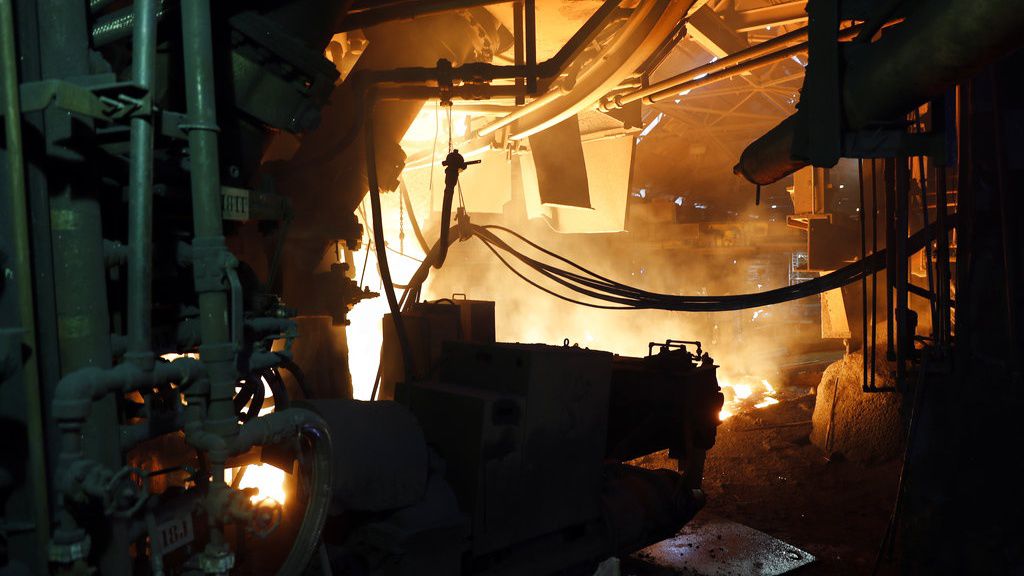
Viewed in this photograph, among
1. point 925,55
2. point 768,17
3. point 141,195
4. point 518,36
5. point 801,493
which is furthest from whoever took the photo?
point 801,493

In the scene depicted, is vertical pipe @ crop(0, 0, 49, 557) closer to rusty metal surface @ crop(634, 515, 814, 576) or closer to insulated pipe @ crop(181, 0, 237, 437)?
insulated pipe @ crop(181, 0, 237, 437)

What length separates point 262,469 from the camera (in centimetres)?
484

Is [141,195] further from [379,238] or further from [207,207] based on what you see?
[379,238]

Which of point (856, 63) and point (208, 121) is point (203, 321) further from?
point (856, 63)

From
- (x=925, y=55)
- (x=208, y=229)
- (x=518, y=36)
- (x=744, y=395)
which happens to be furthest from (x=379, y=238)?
(x=744, y=395)

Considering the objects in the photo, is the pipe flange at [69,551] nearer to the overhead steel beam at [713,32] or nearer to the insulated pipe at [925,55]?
the insulated pipe at [925,55]

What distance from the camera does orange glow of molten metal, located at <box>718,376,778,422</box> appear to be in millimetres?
11914

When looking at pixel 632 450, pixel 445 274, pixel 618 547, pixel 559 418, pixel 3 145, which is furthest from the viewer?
pixel 445 274

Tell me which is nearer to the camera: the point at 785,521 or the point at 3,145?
the point at 3,145

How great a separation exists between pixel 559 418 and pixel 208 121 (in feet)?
8.84

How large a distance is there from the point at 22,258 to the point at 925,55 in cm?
308

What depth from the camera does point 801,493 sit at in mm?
8047

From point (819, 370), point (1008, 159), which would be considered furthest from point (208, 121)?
point (819, 370)

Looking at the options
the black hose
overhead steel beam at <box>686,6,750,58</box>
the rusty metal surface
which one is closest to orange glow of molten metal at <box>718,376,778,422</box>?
the rusty metal surface
